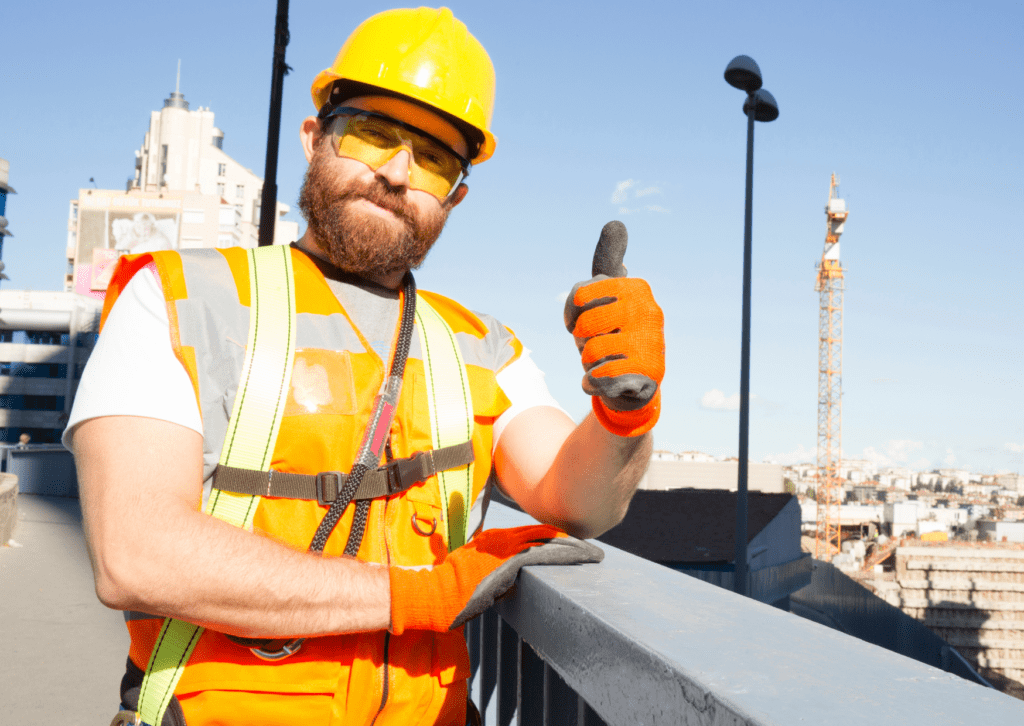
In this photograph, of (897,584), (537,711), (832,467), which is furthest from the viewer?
(832,467)

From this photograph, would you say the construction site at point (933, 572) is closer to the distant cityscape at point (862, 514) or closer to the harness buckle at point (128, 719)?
the distant cityscape at point (862, 514)

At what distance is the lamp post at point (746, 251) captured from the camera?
1185 centimetres

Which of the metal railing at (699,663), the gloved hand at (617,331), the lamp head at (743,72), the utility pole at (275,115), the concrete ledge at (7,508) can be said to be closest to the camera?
the metal railing at (699,663)

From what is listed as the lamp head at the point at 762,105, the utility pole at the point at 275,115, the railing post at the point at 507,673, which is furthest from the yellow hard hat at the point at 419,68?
the lamp head at the point at 762,105

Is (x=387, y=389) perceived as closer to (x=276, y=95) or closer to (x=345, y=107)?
(x=345, y=107)

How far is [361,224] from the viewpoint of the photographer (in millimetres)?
2258

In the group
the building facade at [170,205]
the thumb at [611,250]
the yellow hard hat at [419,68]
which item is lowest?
the thumb at [611,250]

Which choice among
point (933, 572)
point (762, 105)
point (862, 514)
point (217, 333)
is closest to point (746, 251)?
point (762, 105)

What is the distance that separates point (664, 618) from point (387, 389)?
938mm

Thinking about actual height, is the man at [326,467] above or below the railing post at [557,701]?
above

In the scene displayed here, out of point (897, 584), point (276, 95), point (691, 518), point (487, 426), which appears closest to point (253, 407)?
point (487, 426)

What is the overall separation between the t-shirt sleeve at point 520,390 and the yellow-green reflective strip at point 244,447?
27.3 inches

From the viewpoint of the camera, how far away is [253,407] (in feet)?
5.90

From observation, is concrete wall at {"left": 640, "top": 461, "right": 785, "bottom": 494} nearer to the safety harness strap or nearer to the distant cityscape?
the distant cityscape
